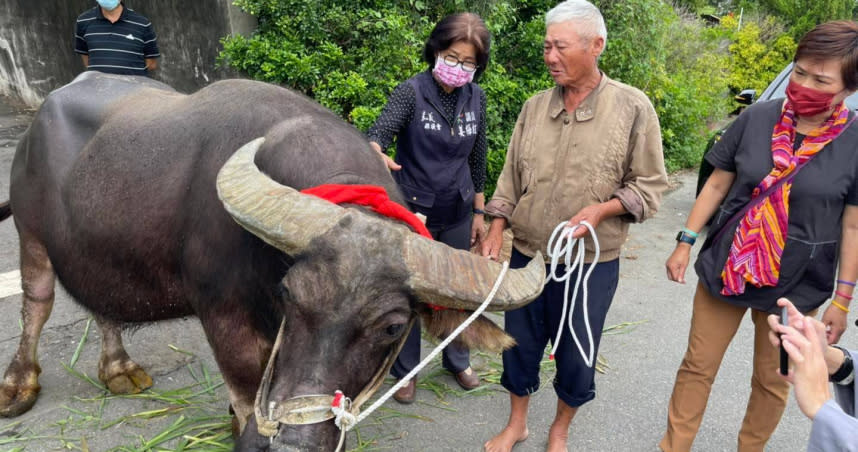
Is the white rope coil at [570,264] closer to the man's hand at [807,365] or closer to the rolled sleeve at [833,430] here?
the man's hand at [807,365]

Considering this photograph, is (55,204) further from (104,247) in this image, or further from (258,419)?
(258,419)

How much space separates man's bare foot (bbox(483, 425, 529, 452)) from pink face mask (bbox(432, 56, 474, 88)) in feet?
5.98

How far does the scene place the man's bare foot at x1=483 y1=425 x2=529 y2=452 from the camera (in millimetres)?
3004

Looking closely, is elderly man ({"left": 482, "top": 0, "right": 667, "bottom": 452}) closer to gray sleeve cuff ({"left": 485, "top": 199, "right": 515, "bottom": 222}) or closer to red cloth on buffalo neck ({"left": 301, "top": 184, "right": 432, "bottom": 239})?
gray sleeve cuff ({"left": 485, "top": 199, "right": 515, "bottom": 222})

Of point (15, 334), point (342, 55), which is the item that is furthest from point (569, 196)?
point (342, 55)

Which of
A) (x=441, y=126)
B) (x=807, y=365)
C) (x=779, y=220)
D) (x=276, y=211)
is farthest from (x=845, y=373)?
(x=441, y=126)

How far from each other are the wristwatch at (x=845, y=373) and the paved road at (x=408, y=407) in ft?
4.70

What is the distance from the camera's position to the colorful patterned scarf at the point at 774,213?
233 centimetres

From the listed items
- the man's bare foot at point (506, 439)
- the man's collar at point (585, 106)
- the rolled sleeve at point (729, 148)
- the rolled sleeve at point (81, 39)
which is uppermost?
the man's collar at point (585, 106)

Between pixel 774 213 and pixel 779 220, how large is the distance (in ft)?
0.11

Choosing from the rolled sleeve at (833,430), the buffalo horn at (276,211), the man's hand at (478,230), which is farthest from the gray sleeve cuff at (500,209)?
the rolled sleeve at (833,430)

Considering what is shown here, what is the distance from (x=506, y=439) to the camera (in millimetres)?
3023

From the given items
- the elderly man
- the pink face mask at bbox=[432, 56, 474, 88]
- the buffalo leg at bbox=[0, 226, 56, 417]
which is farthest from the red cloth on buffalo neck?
the buffalo leg at bbox=[0, 226, 56, 417]

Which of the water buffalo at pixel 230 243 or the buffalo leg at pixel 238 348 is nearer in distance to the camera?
the water buffalo at pixel 230 243
